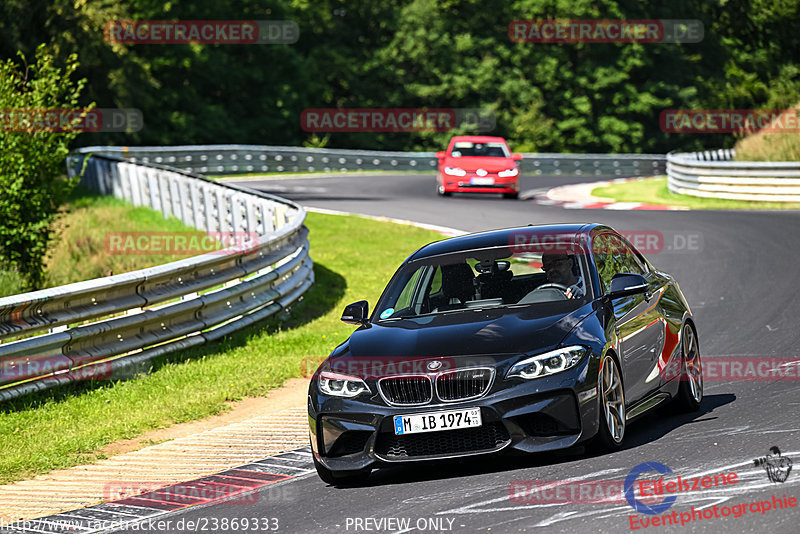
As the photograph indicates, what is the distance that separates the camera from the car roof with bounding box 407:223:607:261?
8.52 m

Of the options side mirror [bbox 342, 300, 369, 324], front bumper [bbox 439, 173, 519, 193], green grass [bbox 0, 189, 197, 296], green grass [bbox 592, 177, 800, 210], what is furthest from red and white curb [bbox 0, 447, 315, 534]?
front bumper [bbox 439, 173, 519, 193]

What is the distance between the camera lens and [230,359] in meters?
12.3

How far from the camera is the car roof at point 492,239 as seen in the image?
27.9ft

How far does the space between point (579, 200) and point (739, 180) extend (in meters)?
4.43

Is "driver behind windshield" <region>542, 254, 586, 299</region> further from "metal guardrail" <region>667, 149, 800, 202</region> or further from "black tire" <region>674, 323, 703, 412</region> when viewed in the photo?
"metal guardrail" <region>667, 149, 800, 202</region>

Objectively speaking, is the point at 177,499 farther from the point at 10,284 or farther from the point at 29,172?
the point at 29,172

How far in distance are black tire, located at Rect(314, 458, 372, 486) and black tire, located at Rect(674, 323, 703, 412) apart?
8.30ft

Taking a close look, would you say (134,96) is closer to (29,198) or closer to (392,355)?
(29,198)

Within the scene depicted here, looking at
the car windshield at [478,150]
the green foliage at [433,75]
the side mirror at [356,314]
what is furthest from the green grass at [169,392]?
the green foliage at [433,75]

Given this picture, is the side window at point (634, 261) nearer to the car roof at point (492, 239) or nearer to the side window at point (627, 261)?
the side window at point (627, 261)

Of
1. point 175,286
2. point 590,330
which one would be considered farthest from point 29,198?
point 590,330

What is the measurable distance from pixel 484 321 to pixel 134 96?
45.9 metres

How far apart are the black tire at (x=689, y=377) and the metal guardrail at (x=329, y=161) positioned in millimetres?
32981

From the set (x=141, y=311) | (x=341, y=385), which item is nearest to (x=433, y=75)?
(x=141, y=311)
